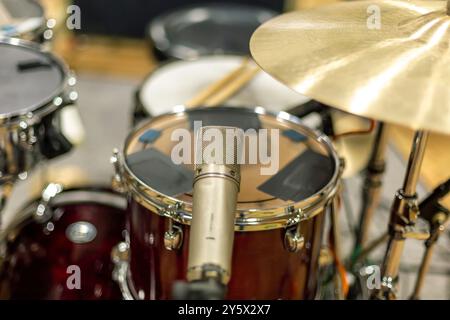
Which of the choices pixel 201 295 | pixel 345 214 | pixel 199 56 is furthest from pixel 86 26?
pixel 201 295

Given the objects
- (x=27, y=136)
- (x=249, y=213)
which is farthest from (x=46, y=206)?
(x=249, y=213)

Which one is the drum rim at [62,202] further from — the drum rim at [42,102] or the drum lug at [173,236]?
the drum lug at [173,236]

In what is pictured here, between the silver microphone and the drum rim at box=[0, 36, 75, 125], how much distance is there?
0.41m

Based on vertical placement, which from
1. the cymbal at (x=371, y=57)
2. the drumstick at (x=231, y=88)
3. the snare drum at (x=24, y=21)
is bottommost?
the drumstick at (x=231, y=88)

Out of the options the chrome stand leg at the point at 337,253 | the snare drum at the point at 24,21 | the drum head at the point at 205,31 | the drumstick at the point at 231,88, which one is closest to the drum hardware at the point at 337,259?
the chrome stand leg at the point at 337,253

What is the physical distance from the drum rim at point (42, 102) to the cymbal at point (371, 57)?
0.41m

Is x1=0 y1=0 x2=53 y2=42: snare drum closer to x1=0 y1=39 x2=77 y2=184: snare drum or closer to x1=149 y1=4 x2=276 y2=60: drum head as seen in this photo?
x1=0 y1=39 x2=77 y2=184: snare drum

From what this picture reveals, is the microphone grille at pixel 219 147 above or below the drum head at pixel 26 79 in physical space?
above

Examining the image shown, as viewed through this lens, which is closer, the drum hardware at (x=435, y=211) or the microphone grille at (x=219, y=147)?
the microphone grille at (x=219, y=147)

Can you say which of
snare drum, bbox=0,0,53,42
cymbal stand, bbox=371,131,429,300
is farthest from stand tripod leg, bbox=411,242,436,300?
snare drum, bbox=0,0,53,42

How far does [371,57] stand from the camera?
0.78 m

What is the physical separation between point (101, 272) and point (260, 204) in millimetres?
389

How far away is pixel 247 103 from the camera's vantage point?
131 centimetres

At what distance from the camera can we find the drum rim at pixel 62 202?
118 centimetres
